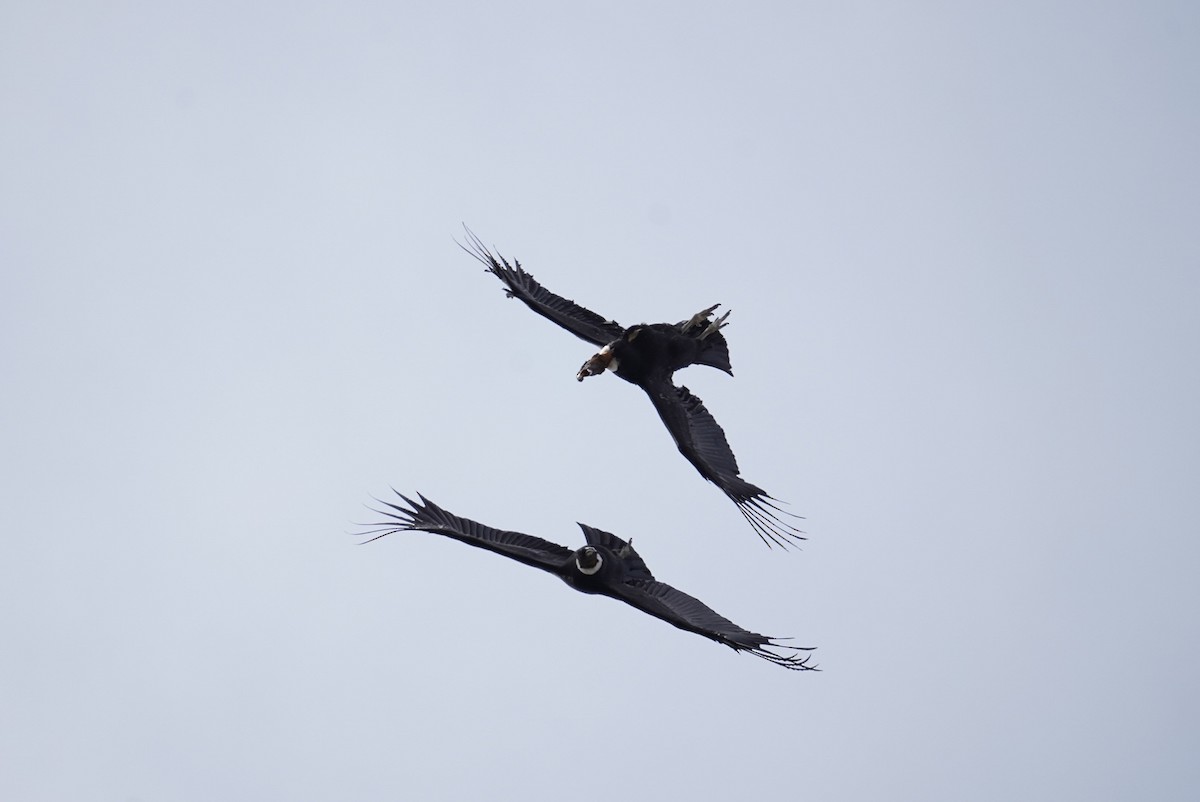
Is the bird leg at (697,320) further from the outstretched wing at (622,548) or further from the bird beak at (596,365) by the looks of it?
the outstretched wing at (622,548)

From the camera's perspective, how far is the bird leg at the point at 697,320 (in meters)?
19.1

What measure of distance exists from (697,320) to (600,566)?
3825mm

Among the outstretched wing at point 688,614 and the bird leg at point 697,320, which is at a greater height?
the bird leg at point 697,320

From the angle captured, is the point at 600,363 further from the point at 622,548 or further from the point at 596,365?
the point at 622,548

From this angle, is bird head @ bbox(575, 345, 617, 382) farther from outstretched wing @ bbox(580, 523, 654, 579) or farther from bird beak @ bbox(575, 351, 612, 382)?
outstretched wing @ bbox(580, 523, 654, 579)

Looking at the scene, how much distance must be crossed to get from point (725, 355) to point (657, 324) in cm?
106

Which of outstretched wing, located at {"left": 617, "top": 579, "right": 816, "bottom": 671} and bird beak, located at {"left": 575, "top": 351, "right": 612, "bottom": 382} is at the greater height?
bird beak, located at {"left": 575, "top": 351, "right": 612, "bottom": 382}

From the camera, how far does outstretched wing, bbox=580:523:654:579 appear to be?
1805cm

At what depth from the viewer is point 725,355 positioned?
63.7 ft

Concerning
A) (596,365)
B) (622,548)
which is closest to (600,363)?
(596,365)

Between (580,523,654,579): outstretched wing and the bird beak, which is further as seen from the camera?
the bird beak

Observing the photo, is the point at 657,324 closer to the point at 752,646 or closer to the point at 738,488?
the point at 738,488

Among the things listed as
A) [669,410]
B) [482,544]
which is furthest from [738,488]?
[482,544]

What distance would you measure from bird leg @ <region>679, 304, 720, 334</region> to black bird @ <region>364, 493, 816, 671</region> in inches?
122
